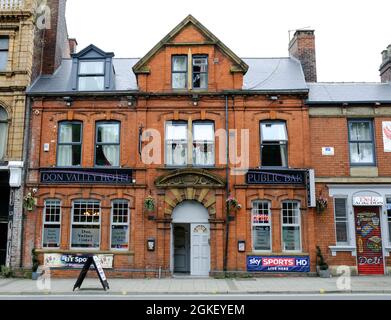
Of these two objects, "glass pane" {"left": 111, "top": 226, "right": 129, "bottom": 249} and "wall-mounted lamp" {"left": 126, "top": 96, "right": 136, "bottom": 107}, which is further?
"wall-mounted lamp" {"left": 126, "top": 96, "right": 136, "bottom": 107}

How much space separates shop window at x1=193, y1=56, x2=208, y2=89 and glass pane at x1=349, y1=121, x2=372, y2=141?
24.3 feet

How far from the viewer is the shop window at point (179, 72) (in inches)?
779

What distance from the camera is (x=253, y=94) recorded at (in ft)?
63.8

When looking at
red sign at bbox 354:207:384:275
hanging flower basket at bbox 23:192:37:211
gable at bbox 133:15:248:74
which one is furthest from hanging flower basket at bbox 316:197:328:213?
hanging flower basket at bbox 23:192:37:211

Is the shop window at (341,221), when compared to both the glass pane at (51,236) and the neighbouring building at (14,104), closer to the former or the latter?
the glass pane at (51,236)

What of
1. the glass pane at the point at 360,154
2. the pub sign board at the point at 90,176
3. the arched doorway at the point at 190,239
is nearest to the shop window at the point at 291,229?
the arched doorway at the point at 190,239

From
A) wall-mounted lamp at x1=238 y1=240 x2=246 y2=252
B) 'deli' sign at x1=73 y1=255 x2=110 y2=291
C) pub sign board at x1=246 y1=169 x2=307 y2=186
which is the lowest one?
'deli' sign at x1=73 y1=255 x2=110 y2=291

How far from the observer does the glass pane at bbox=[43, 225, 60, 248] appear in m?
18.7

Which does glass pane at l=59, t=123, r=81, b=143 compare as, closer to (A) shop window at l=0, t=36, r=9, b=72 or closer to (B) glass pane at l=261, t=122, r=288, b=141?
(A) shop window at l=0, t=36, r=9, b=72

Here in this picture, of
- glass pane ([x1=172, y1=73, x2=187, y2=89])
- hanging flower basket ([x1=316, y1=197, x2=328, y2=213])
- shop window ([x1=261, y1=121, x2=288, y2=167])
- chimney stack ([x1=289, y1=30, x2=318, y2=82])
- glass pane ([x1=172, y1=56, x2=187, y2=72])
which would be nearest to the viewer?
hanging flower basket ([x1=316, y1=197, x2=328, y2=213])

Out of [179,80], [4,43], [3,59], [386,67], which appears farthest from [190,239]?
[386,67]
